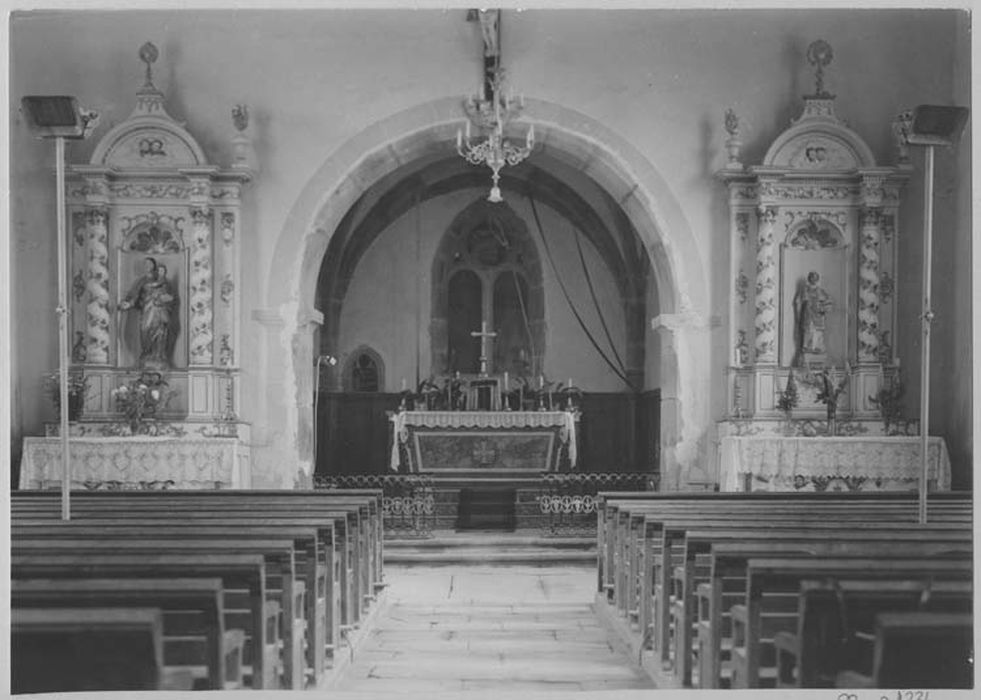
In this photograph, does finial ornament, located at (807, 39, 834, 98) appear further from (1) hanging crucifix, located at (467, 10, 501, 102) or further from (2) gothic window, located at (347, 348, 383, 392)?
(2) gothic window, located at (347, 348, 383, 392)

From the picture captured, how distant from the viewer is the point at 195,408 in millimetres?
11938

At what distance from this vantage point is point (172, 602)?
142 inches

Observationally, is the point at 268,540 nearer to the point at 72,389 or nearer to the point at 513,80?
the point at 72,389

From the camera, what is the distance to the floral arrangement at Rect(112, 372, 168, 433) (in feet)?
38.2

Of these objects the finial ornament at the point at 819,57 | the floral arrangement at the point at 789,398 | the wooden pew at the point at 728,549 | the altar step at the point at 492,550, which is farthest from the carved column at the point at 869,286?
the wooden pew at the point at 728,549

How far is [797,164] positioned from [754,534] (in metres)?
7.80

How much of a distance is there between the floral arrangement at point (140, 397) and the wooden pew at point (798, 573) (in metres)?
8.51

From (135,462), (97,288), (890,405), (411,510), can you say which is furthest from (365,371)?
(890,405)

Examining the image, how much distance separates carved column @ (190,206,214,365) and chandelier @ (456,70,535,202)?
2625 mm

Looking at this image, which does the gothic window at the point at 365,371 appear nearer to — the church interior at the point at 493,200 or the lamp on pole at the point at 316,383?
the lamp on pole at the point at 316,383

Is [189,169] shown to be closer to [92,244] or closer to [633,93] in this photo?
[92,244]

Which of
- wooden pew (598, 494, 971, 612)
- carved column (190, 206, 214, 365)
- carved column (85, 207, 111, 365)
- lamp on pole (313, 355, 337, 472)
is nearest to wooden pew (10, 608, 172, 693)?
wooden pew (598, 494, 971, 612)

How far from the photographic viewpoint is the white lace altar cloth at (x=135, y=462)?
37.7ft

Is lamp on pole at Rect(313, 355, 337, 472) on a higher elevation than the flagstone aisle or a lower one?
higher
